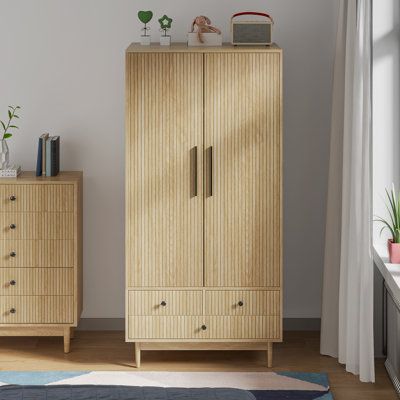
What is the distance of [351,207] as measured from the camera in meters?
4.47

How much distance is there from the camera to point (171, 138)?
4.56 metres

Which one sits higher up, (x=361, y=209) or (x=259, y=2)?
(x=259, y=2)

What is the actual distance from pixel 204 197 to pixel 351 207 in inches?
29.4

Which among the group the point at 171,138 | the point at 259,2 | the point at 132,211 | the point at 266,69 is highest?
the point at 259,2

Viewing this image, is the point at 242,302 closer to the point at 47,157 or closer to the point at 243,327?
the point at 243,327

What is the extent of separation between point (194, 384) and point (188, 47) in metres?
1.70

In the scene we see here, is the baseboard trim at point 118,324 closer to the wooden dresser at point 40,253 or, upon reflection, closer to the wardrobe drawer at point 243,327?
the wooden dresser at point 40,253

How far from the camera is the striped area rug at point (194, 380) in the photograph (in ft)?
14.4

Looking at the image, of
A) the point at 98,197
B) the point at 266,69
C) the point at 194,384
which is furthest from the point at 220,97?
the point at 194,384

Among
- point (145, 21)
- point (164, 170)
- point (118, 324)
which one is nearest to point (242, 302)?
point (164, 170)

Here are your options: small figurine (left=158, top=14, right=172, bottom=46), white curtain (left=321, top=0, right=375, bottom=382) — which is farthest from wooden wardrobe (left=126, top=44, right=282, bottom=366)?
white curtain (left=321, top=0, right=375, bottom=382)

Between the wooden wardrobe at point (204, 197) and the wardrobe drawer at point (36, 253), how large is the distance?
0.40m

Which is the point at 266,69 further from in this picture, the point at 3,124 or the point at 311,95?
the point at 3,124

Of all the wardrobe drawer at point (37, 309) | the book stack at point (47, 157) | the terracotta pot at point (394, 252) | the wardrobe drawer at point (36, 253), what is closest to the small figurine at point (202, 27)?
the book stack at point (47, 157)
